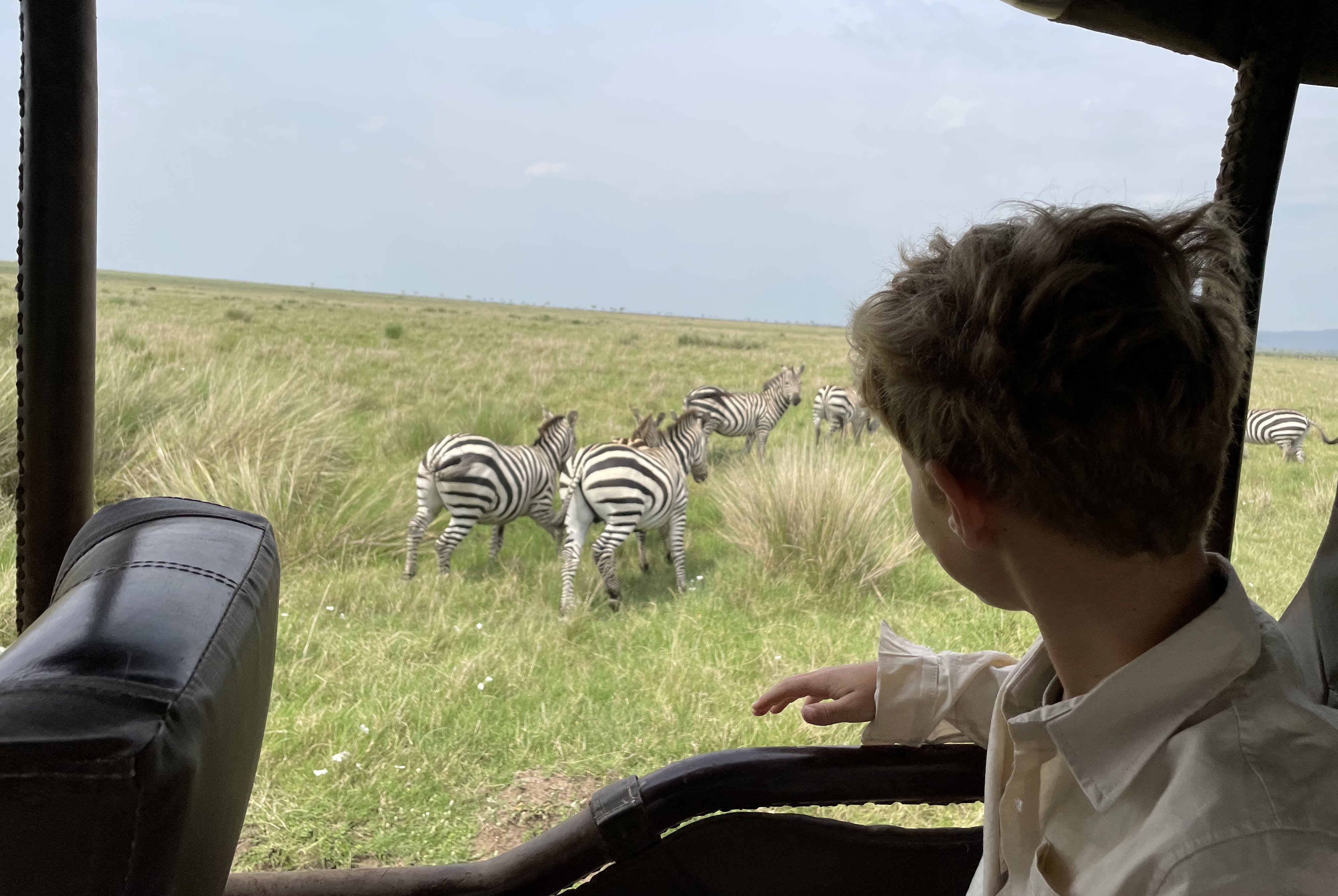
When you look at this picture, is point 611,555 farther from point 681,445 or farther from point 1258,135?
point 1258,135

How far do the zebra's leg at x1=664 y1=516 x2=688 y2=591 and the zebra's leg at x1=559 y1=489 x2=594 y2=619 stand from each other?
1.00 feet

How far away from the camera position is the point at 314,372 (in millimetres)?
4566

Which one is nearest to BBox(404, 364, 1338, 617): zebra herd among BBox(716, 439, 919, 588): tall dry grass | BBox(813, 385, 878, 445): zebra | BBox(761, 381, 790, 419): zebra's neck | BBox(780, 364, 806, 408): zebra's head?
BBox(716, 439, 919, 588): tall dry grass

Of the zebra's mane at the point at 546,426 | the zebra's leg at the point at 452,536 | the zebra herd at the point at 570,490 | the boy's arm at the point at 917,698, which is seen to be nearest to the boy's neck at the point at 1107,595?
the boy's arm at the point at 917,698

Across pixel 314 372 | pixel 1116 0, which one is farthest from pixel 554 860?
pixel 314 372

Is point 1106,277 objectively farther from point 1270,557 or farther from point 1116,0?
point 1270,557

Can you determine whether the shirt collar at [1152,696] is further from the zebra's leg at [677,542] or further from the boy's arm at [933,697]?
the zebra's leg at [677,542]

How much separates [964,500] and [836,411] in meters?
4.48

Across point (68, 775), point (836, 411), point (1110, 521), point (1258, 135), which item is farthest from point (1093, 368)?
point (836, 411)

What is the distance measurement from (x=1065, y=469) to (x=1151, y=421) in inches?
2.3

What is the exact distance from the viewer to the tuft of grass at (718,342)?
992cm

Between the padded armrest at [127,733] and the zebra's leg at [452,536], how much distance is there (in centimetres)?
246

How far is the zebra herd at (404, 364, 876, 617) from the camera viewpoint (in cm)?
283

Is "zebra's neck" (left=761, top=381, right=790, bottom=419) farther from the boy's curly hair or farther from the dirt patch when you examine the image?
the boy's curly hair
